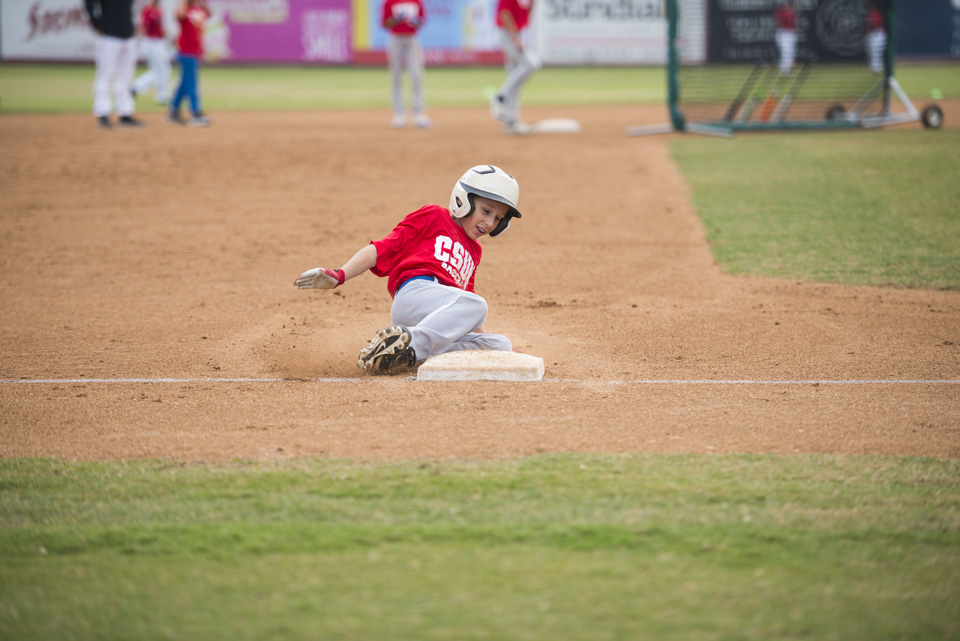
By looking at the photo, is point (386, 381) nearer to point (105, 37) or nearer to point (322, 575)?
point (322, 575)

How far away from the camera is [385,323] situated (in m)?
5.69

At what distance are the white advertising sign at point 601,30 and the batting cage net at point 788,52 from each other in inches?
547

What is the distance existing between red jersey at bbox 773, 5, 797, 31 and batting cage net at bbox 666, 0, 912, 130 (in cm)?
1

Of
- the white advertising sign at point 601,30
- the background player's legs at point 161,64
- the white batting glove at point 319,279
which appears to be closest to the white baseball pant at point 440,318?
the white batting glove at point 319,279

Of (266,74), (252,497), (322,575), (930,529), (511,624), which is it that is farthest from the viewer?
(266,74)

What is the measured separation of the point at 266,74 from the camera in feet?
83.7

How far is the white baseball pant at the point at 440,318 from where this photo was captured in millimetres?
4574

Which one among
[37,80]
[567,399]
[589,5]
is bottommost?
[567,399]

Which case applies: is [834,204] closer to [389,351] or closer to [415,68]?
[389,351]

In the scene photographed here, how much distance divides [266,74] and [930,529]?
82.4 ft

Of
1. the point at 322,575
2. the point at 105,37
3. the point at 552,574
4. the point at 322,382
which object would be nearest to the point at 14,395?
the point at 322,382

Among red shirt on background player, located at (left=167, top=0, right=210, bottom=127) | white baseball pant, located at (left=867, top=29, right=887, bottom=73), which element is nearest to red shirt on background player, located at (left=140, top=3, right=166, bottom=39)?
red shirt on background player, located at (left=167, top=0, right=210, bottom=127)

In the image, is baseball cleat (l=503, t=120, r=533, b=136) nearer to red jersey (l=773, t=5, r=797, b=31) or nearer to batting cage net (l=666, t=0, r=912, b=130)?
batting cage net (l=666, t=0, r=912, b=130)

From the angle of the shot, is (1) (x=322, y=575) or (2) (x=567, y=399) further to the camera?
(2) (x=567, y=399)
